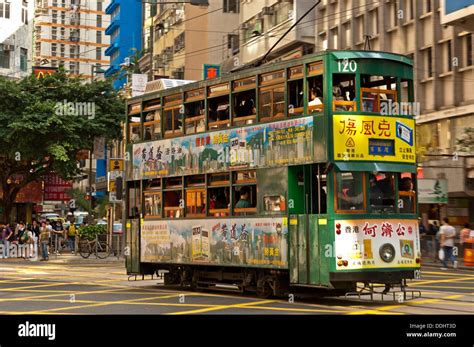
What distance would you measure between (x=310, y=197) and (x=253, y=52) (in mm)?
34993

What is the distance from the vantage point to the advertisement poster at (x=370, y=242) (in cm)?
1600

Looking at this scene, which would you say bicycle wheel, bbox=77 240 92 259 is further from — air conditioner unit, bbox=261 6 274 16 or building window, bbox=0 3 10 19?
building window, bbox=0 3 10 19

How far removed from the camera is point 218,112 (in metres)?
19.2

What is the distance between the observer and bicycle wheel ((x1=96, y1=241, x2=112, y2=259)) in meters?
40.4

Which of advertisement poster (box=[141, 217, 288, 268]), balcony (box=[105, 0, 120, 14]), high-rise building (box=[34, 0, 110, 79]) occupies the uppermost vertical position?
high-rise building (box=[34, 0, 110, 79])

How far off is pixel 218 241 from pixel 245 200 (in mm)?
1251

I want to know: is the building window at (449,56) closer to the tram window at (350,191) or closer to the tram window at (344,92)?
the tram window at (344,92)

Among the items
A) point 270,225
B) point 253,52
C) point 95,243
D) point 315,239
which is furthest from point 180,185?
point 253,52

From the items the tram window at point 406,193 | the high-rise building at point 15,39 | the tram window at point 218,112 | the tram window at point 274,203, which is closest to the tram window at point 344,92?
the tram window at point 406,193

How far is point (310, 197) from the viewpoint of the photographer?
55.5 feet

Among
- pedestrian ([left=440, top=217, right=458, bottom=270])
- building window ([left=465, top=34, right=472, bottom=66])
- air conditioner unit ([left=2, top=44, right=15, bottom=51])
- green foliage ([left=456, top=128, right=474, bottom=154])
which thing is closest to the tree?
air conditioner unit ([left=2, top=44, right=15, bottom=51])

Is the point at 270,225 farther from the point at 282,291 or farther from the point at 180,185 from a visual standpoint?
the point at 180,185

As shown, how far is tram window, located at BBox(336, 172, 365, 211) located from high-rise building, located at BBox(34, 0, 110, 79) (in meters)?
106

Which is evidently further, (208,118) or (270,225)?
(208,118)
